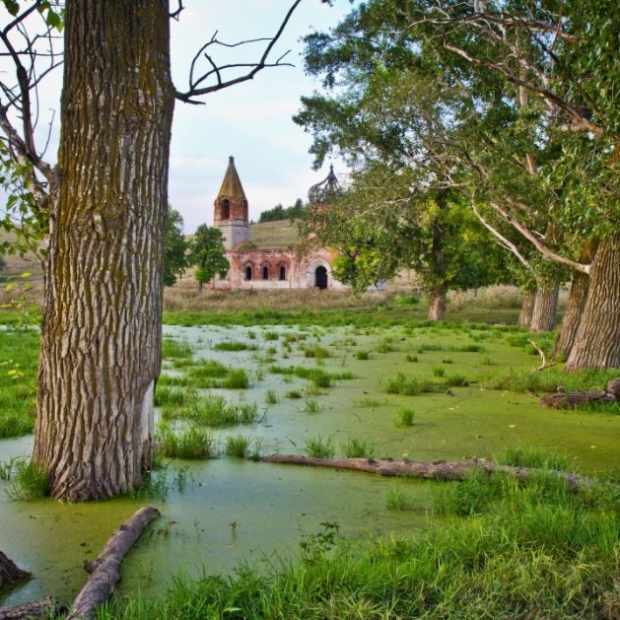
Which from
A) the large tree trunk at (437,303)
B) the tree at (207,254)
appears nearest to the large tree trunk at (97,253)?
the large tree trunk at (437,303)

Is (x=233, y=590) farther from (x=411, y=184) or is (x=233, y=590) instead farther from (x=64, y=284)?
(x=411, y=184)

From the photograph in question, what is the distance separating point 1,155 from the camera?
13.2ft

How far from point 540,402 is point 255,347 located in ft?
22.9

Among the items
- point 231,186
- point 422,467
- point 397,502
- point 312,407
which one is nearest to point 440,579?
point 397,502

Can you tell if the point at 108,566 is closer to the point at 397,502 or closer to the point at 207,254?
the point at 397,502

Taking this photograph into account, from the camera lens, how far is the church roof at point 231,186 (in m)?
65.4

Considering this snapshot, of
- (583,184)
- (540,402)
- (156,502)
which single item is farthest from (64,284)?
(583,184)

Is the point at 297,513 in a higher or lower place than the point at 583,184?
lower

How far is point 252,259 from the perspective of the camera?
205ft

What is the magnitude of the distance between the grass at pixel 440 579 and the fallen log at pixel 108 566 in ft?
0.25

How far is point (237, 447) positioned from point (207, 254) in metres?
56.5

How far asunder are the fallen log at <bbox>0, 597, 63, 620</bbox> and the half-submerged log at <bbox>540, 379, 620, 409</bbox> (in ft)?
18.1

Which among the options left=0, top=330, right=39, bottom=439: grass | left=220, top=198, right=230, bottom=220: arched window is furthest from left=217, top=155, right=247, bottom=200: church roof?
left=0, top=330, right=39, bottom=439: grass

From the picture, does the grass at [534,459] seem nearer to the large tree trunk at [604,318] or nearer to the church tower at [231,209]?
the large tree trunk at [604,318]
